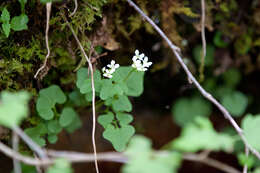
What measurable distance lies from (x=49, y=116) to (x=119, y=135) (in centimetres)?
36

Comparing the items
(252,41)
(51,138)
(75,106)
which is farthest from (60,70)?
(252,41)

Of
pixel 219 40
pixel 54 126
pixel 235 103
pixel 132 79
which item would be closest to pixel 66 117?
pixel 54 126

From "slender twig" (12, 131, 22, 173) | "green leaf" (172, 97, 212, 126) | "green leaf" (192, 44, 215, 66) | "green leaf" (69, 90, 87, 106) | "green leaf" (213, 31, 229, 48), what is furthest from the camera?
"green leaf" (172, 97, 212, 126)

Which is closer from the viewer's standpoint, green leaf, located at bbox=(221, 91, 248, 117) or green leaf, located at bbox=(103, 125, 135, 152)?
green leaf, located at bbox=(103, 125, 135, 152)

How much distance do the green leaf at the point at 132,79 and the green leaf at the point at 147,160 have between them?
633 millimetres

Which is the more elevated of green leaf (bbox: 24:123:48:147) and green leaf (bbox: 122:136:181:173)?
green leaf (bbox: 24:123:48:147)

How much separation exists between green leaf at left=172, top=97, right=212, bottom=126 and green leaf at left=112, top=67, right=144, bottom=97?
3.82ft

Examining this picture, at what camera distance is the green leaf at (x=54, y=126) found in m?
1.31

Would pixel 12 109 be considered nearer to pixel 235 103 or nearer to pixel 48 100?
pixel 48 100

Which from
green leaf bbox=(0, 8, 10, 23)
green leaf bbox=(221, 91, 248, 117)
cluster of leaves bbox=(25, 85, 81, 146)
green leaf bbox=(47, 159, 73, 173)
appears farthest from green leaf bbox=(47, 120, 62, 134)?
green leaf bbox=(221, 91, 248, 117)

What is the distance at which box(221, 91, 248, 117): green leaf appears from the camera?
2.20m

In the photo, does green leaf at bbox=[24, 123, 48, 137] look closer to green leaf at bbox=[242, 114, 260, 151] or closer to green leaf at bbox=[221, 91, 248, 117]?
green leaf at bbox=[242, 114, 260, 151]

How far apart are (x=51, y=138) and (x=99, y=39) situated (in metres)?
0.54

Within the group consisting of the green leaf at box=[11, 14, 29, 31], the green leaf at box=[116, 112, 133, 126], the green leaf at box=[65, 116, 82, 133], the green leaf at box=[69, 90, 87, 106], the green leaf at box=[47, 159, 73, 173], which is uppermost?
the green leaf at box=[11, 14, 29, 31]
